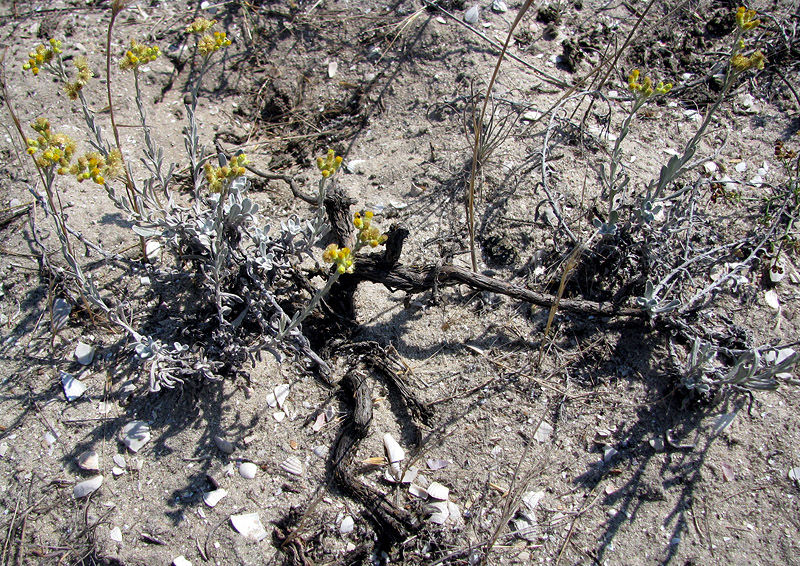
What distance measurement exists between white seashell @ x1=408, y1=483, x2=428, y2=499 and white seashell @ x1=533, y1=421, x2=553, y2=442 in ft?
1.75

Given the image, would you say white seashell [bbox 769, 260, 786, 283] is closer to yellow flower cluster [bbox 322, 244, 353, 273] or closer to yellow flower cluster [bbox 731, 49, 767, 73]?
yellow flower cluster [bbox 731, 49, 767, 73]

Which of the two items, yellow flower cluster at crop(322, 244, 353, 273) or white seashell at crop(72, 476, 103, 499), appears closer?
yellow flower cluster at crop(322, 244, 353, 273)

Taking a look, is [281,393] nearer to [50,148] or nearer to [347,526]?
[347,526]

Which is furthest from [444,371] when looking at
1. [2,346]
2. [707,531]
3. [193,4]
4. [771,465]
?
[193,4]

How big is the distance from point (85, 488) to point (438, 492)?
1.39 meters

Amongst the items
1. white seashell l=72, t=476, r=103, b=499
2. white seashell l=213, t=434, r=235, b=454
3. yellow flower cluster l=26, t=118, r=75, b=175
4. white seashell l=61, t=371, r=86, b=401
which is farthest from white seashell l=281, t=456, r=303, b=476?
yellow flower cluster l=26, t=118, r=75, b=175

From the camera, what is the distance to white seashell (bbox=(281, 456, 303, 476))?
2117mm

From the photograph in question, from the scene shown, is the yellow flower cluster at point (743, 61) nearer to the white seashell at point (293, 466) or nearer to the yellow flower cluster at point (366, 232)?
the yellow flower cluster at point (366, 232)

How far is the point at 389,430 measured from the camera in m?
2.24

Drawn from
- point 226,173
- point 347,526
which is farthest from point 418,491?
point 226,173

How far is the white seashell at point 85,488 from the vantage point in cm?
202

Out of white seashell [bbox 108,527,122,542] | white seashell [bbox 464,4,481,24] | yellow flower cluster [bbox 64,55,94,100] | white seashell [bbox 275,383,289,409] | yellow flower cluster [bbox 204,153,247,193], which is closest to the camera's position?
yellow flower cluster [bbox 204,153,247,193]

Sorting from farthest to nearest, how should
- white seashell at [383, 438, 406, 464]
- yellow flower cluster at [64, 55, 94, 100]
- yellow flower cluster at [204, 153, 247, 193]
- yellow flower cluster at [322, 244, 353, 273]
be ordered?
white seashell at [383, 438, 406, 464] → yellow flower cluster at [64, 55, 94, 100] → yellow flower cluster at [204, 153, 247, 193] → yellow flower cluster at [322, 244, 353, 273]

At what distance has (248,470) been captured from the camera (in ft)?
6.91
